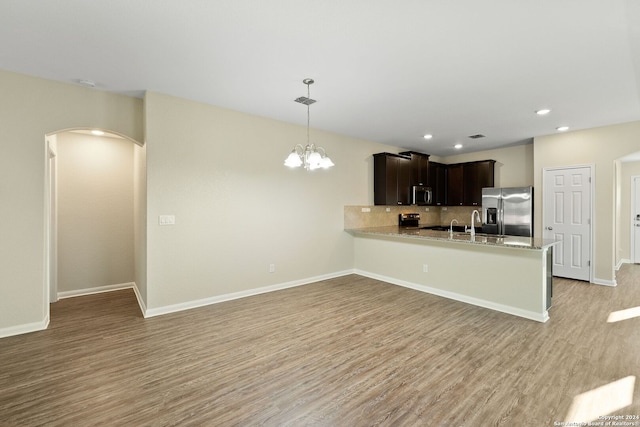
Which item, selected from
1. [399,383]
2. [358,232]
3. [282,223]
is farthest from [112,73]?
[358,232]

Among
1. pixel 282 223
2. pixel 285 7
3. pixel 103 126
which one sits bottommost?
pixel 282 223

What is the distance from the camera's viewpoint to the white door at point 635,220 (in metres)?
6.43

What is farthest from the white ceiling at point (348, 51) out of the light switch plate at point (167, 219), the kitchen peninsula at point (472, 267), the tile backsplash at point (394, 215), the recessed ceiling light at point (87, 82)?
the tile backsplash at point (394, 215)

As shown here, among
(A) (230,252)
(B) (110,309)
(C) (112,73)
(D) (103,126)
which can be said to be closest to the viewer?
(C) (112,73)

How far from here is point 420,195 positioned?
6754 millimetres

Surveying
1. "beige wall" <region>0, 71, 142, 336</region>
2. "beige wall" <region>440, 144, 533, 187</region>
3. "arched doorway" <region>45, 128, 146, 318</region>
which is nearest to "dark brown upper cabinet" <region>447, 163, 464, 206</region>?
"beige wall" <region>440, 144, 533, 187</region>

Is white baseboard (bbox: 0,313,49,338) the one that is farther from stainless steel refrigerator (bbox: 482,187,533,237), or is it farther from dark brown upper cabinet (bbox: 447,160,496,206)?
dark brown upper cabinet (bbox: 447,160,496,206)

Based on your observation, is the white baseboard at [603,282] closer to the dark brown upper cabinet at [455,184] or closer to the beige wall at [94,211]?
the dark brown upper cabinet at [455,184]

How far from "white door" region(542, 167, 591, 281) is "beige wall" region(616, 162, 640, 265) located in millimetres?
2160

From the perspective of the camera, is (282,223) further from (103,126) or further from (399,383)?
(399,383)

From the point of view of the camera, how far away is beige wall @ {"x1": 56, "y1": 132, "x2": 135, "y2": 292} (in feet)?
14.8

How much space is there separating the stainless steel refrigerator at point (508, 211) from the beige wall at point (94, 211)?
23.0ft

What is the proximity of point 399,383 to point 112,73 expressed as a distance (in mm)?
4020

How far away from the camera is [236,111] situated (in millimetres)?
4285
